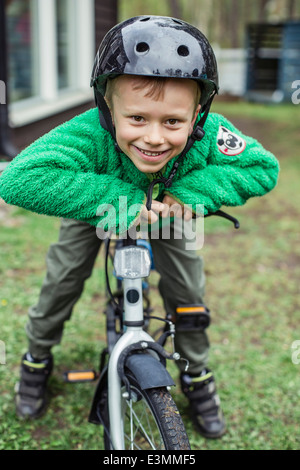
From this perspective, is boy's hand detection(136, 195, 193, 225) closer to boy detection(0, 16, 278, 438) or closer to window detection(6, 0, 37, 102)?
boy detection(0, 16, 278, 438)

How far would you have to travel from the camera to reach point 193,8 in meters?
38.9

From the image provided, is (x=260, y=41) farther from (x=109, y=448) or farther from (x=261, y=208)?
(x=109, y=448)

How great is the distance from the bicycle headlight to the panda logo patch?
0.51 meters

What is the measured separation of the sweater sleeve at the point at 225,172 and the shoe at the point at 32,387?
4.15ft

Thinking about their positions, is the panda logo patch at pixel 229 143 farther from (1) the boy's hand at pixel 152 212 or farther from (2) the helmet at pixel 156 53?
(1) the boy's hand at pixel 152 212

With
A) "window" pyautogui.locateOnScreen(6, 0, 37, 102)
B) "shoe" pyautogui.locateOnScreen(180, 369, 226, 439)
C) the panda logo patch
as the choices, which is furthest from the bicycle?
"window" pyautogui.locateOnScreen(6, 0, 37, 102)

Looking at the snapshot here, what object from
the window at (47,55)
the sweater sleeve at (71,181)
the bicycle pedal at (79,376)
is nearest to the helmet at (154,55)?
the sweater sleeve at (71,181)

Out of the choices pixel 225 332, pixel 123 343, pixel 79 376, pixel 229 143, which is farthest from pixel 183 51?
pixel 225 332

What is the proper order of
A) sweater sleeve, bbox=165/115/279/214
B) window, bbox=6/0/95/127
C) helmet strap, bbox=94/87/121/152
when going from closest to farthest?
helmet strap, bbox=94/87/121/152 → sweater sleeve, bbox=165/115/279/214 → window, bbox=6/0/95/127

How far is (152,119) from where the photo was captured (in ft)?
5.37

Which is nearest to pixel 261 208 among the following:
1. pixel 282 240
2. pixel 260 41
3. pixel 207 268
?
pixel 282 240

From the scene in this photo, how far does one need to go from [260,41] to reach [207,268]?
14174mm

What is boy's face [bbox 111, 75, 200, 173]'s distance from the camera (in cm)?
162

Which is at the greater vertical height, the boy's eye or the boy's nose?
the boy's eye
